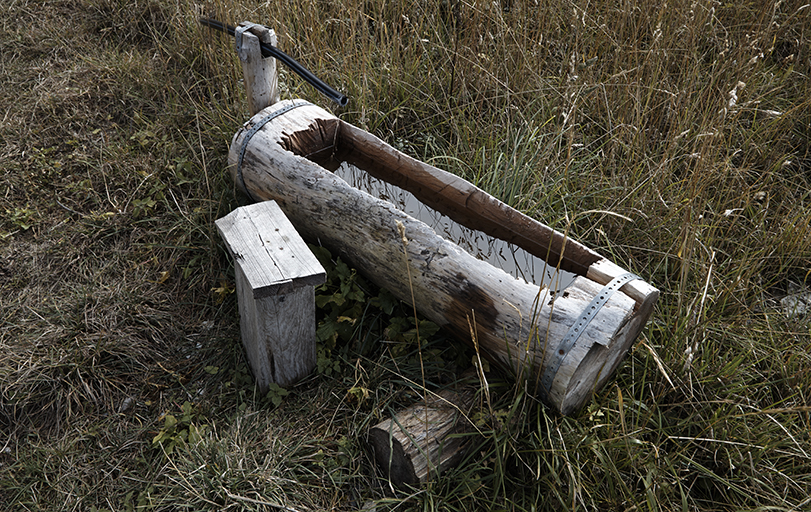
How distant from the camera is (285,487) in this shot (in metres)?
1.88

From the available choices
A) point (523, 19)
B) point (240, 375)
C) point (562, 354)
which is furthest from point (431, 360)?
point (523, 19)

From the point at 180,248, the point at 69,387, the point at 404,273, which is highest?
the point at 404,273

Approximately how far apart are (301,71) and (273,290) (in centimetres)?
104

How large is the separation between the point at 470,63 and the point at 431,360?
6.31 ft

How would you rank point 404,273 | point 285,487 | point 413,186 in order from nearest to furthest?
point 285,487, point 404,273, point 413,186

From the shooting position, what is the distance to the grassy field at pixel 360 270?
1854 millimetres

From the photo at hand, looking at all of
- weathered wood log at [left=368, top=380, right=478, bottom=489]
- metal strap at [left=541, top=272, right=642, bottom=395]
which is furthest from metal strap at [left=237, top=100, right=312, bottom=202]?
metal strap at [left=541, top=272, right=642, bottom=395]

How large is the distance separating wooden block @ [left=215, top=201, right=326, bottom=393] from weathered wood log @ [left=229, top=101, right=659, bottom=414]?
0.27m

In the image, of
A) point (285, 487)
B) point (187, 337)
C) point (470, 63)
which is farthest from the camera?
point (470, 63)

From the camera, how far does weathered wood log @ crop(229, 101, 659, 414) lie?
178 centimetres

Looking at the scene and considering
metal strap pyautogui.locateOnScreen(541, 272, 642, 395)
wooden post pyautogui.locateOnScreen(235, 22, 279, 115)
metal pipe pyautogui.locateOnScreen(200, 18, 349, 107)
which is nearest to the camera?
metal strap pyautogui.locateOnScreen(541, 272, 642, 395)

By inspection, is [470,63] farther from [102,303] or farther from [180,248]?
[102,303]

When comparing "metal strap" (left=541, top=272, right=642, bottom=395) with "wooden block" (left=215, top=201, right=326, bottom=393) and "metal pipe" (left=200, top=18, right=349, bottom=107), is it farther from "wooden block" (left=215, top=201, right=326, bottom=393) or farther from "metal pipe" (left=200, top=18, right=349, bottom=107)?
"metal pipe" (left=200, top=18, right=349, bottom=107)

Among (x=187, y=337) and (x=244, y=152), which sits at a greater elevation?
(x=244, y=152)
